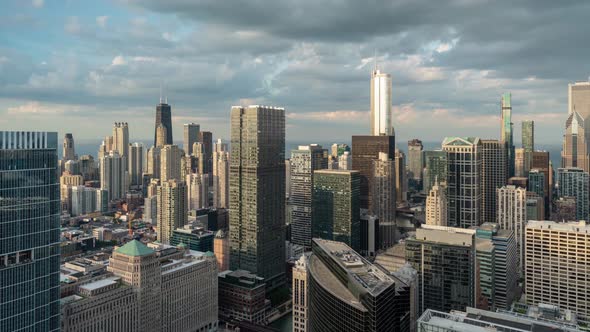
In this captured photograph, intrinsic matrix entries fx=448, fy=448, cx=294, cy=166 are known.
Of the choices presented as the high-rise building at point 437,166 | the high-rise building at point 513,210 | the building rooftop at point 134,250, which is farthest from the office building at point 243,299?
the high-rise building at point 437,166

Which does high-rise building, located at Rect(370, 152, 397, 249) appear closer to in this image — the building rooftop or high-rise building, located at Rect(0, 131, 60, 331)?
the building rooftop

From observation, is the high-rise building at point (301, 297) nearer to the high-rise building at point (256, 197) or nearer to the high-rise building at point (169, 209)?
the high-rise building at point (256, 197)

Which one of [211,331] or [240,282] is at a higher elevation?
[240,282]

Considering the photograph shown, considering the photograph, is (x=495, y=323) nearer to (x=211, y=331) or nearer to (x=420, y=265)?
(x=420, y=265)

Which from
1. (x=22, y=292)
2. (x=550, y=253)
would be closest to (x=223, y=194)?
(x=550, y=253)

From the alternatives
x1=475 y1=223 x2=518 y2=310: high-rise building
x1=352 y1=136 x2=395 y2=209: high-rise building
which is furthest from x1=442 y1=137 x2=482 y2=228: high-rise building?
x1=352 y1=136 x2=395 y2=209: high-rise building

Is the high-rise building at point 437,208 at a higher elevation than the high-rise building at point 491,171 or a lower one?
lower
